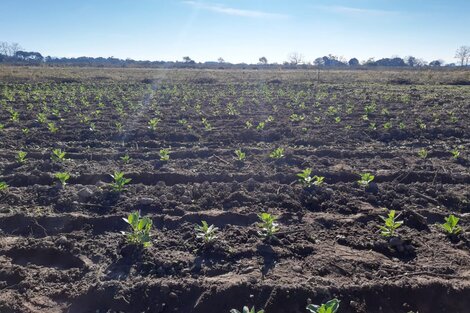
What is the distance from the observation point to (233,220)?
213 inches

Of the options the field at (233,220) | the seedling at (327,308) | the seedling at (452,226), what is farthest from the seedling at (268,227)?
the seedling at (452,226)

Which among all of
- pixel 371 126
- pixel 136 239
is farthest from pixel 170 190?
pixel 371 126

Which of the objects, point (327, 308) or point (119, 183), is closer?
point (327, 308)

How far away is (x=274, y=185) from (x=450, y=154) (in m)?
4.83

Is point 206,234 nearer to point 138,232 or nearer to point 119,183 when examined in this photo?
point 138,232

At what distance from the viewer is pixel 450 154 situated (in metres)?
8.59

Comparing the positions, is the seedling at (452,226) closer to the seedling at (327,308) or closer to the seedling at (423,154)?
the seedling at (327,308)

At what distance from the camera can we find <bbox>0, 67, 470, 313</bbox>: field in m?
3.78

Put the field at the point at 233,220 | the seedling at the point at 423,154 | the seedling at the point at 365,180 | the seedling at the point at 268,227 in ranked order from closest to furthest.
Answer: the field at the point at 233,220, the seedling at the point at 268,227, the seedling at the point at 365,180, the seedling at the point at 423,154

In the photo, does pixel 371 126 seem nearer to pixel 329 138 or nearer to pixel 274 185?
pixel 329 138

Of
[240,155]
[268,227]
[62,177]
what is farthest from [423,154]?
[62,177]

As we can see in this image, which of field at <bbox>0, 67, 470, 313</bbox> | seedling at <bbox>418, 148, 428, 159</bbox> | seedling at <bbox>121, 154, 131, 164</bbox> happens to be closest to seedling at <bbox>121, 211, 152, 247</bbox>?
field at <bbox>0, 67, 470, 313</bbox>

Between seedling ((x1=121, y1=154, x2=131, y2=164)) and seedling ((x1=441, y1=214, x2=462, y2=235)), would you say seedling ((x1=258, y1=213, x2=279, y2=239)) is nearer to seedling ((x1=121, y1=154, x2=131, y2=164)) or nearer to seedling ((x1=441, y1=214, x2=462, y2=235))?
seedling ((x1=441, y1=214, x2=462, y2=235))

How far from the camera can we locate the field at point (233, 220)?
3.78m
